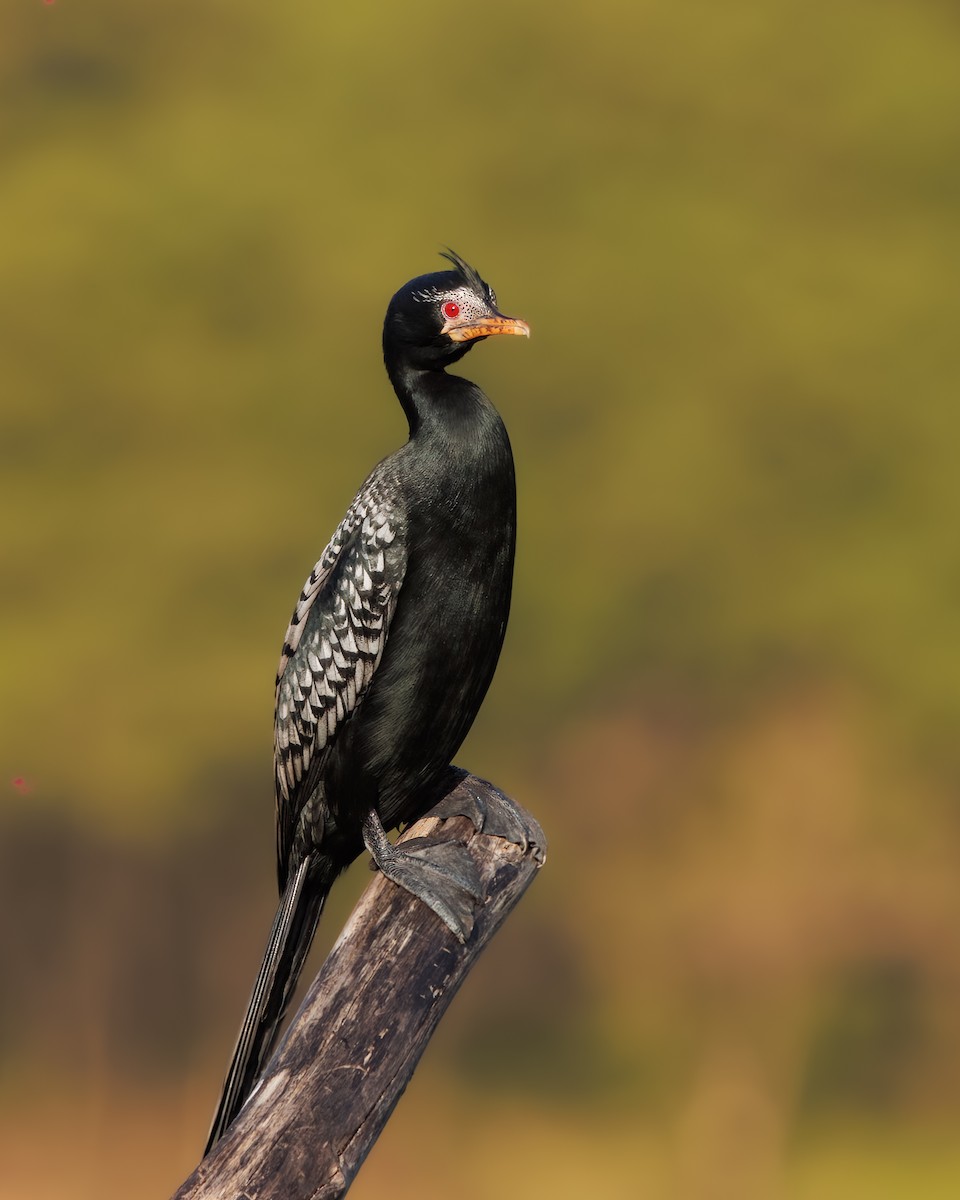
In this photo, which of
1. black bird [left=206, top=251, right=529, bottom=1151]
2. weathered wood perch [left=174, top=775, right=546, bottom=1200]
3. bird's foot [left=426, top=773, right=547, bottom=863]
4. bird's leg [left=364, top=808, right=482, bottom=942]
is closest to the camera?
weathered wood perch [left=174, top=775, right=546, bottom=1200]

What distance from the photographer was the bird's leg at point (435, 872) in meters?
4.15

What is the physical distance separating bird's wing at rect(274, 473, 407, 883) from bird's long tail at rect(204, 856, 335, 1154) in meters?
0.23

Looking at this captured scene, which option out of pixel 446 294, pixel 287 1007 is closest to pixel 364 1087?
pixel 287 1007

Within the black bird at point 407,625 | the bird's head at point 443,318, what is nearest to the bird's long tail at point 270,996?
the black bird at point 407,625

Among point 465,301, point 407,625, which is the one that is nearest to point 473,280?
point 465,301

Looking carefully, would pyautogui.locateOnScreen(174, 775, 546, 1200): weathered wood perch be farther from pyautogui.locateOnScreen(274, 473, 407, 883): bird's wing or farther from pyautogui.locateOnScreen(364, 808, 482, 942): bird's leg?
pyautogui.locateOnScreen(274, 473, 407, 883): bird's wing

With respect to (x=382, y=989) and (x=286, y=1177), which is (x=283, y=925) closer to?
(x=382, y=989)

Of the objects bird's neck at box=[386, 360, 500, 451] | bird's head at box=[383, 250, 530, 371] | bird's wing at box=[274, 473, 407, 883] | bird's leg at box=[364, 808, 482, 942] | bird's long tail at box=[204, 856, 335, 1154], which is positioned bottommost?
bird's long tail at box=[204, 856, 335, 1154]

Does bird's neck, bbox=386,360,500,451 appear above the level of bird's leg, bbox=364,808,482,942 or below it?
above

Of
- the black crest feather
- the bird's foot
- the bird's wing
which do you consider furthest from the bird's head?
the bird's foot

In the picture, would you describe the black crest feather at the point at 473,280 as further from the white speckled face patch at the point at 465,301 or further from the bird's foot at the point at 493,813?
the bird's foot at the point at 493,813

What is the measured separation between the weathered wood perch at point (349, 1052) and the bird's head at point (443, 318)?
5.16ft

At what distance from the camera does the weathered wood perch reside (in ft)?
12.0

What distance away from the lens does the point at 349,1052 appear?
12.6ft
